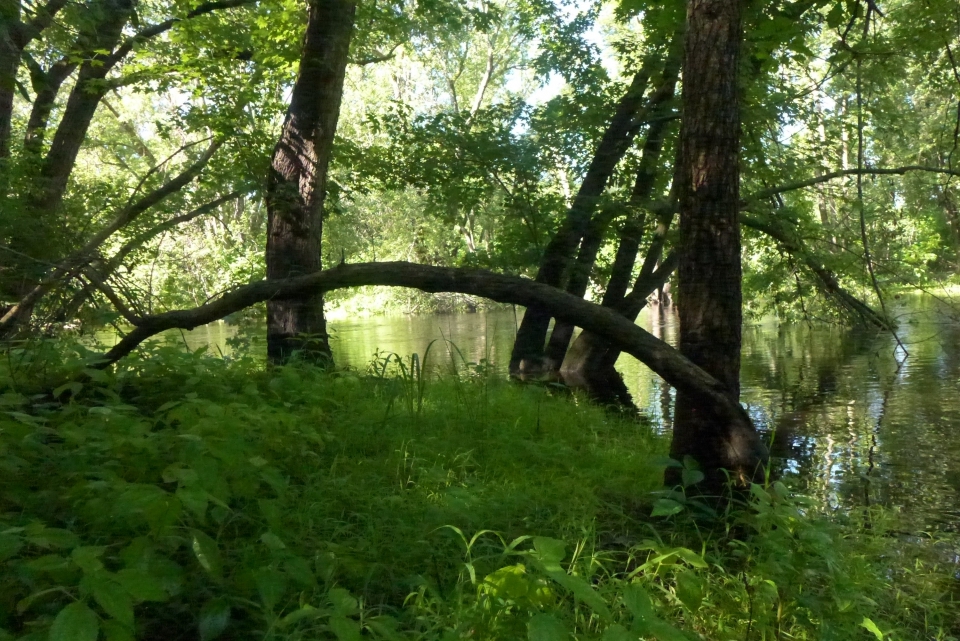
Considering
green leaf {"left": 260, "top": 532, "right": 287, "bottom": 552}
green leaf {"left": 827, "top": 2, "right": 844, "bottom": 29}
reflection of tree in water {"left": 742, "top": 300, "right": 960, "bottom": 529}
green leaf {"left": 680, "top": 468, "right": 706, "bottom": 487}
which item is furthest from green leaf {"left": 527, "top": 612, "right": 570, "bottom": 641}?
green leaf {"left": 827, "top": 2, "right": 844, "bottom": 29}

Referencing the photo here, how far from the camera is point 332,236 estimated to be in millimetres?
14047

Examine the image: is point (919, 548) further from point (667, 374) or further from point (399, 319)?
point (399, 319)

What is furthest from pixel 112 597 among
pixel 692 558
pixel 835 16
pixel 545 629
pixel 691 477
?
pixel 835 16

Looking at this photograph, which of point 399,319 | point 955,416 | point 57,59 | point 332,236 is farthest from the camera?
point 399,319

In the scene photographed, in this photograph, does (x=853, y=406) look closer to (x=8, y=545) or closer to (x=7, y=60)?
(x=8, y=545)

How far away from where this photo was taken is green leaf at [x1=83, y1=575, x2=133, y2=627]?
78.4 inches

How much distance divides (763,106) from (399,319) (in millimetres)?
21684

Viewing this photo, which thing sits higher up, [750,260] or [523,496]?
[750,260]

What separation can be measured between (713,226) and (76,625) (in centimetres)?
336

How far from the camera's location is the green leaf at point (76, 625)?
6.29 ft

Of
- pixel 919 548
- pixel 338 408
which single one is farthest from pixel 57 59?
pixel 919 548

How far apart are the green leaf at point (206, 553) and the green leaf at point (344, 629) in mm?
452

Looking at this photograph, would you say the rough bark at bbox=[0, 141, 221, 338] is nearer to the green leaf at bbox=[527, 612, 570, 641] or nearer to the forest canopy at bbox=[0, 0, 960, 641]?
the forest canopy at bbox=[0, 0, 960, 641]

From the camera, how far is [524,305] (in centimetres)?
450
